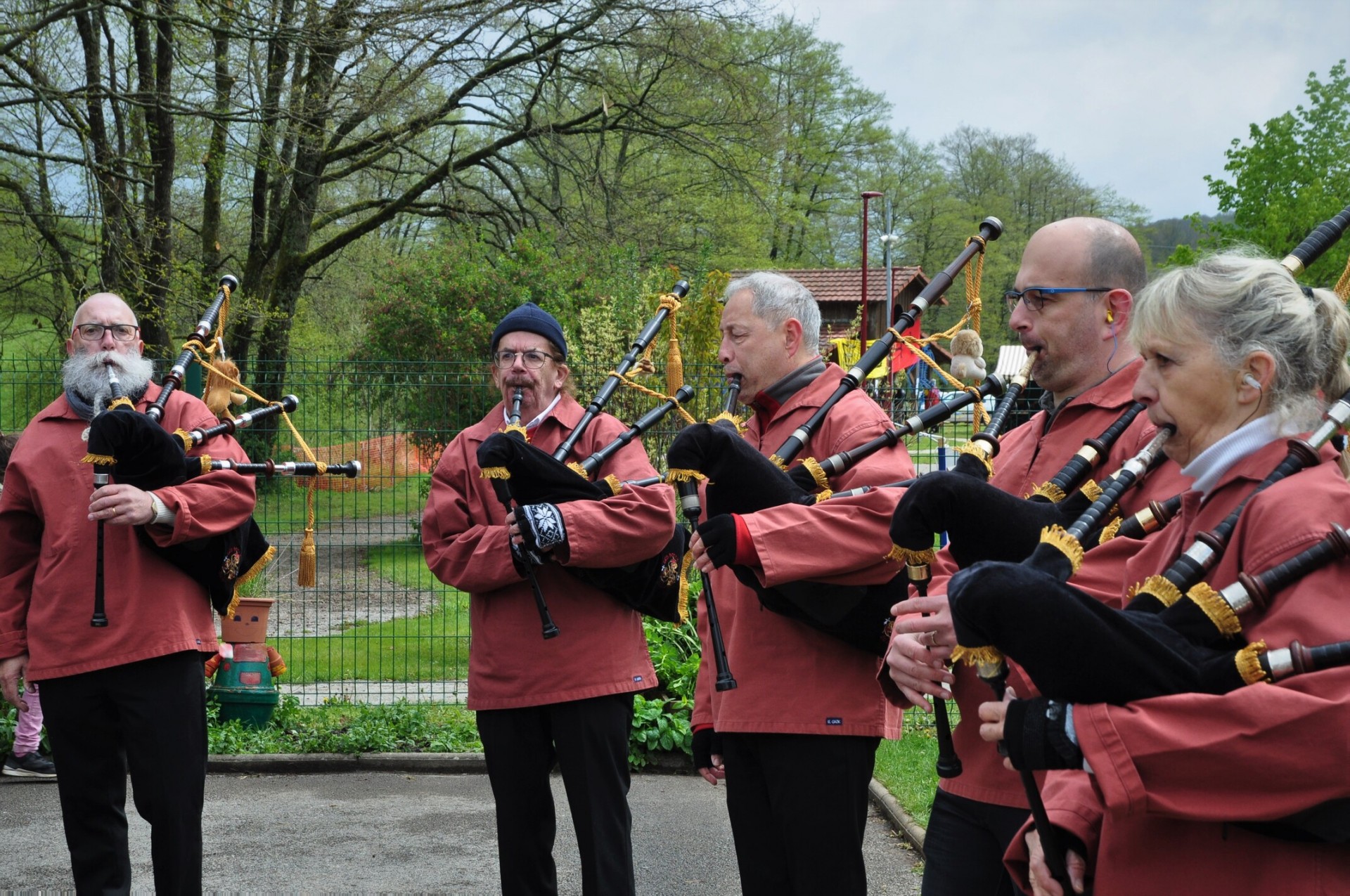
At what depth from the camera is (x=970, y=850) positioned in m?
2.64

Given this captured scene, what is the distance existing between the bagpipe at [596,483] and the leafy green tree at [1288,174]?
21.9m

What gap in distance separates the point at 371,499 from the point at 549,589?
4.00 meters

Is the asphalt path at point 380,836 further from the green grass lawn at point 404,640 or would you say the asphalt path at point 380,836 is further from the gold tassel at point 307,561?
the gold tassel at point 307,561

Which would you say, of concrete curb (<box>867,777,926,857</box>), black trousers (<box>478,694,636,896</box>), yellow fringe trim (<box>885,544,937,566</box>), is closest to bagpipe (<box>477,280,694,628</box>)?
black trousers (<box>478,694,636,896</box>)

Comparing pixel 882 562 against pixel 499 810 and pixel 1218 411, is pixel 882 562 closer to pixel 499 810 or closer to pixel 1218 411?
pixel 1218 411

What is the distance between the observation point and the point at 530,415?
4.19m

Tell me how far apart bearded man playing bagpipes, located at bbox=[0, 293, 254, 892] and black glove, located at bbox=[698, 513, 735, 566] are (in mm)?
1849

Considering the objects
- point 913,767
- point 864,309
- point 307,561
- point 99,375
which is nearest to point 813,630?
point 307,561

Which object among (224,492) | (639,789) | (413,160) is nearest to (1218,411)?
(224,492)

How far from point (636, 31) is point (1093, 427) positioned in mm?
13736

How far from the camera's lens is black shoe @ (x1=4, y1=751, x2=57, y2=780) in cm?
640

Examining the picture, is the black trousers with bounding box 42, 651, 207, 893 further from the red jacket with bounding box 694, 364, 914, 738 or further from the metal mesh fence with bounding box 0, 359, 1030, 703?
the metal mesh fence with bounding box 0, 359, 1030, 703

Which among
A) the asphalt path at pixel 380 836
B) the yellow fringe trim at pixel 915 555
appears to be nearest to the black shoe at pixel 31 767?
the asphalt path at pixel 380 836

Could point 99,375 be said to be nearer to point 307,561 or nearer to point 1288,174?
Answer: point 307,561
